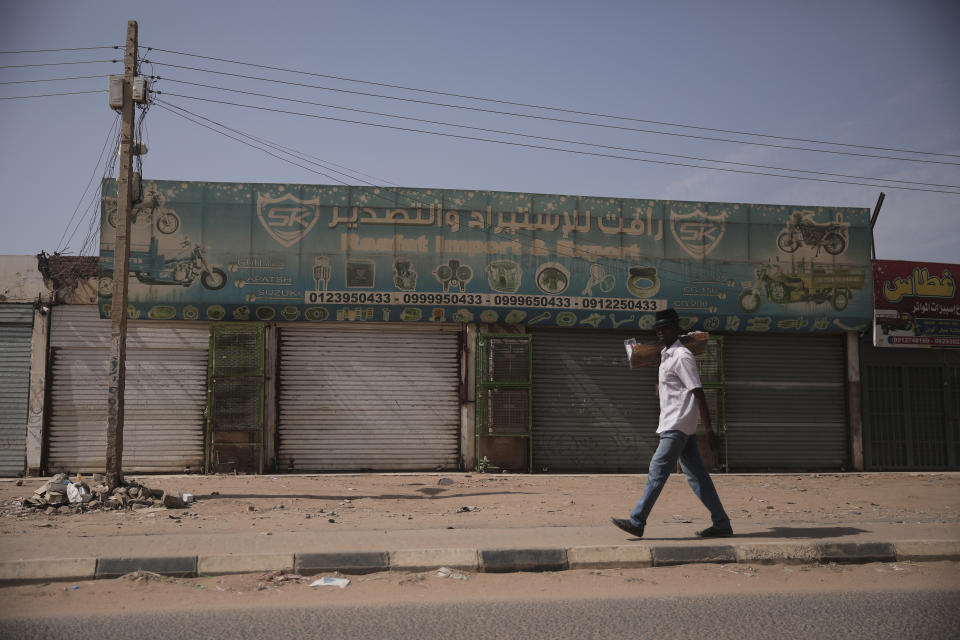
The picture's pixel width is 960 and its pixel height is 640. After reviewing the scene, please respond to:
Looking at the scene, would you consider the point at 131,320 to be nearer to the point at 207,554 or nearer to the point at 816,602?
the point at 207,554

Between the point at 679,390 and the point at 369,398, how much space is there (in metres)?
7.66

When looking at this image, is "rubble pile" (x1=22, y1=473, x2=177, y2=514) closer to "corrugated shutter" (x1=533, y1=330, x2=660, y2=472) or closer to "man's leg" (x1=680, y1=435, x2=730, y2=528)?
"man's leg" (x1=680, y1=435, x2=730, y2=528)

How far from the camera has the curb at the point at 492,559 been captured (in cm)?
509

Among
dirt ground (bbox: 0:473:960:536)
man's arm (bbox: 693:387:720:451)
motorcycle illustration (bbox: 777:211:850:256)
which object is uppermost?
motorcycle illustration (bbox: 777:211:850:256)

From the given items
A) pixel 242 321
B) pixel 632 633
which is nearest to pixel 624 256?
pixel 242 321

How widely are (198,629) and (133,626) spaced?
40cm

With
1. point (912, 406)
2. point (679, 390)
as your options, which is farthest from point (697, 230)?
point (679, 390)

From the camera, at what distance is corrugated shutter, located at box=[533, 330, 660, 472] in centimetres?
1276

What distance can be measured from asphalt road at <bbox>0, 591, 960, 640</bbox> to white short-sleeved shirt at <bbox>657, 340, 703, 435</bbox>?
1511 millimetres

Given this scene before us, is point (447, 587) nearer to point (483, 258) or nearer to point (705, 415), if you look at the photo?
point (705, 415)

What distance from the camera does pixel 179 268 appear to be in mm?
12125

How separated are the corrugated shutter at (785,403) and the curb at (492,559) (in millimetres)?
7444

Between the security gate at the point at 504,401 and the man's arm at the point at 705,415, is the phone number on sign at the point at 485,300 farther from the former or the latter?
the man's arm at the point at 705,415

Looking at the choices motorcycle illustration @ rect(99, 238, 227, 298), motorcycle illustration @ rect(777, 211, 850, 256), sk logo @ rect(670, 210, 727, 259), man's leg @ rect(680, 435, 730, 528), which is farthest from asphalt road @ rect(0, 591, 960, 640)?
motorcycle illustration @ rect(777, 211, 850, 256)
